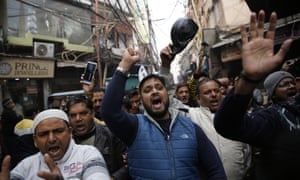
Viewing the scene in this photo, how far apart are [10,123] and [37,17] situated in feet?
26.6

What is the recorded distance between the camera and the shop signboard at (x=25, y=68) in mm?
8688

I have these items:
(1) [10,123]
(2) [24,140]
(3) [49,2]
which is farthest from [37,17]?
(2) [24,140]

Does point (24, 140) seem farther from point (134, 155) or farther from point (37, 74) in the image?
point (37, 74)

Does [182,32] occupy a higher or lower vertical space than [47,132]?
higher

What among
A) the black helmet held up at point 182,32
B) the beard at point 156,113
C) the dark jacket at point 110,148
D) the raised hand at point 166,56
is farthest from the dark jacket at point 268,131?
the dark jacket at point 110,148

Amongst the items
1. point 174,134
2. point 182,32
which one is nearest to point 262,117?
point 174,134

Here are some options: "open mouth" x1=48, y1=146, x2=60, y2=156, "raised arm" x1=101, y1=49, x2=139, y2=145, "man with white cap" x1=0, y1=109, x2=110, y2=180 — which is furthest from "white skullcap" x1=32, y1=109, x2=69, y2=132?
"raised arm" x1=101, y1=49, x2=139, y2=145

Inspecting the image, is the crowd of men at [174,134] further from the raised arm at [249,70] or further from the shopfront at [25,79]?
the shopfront at [25,79]

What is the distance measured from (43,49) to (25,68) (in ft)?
4.39

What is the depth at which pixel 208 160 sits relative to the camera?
6.20ft

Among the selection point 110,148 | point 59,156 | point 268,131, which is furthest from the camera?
point 110,148

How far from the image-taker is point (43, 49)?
10461 millimetres

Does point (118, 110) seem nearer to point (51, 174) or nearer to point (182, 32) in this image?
point (51, 174)

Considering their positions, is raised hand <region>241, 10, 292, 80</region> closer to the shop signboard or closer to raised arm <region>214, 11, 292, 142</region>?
raised arm <region>214, 11, 292, 142</region>
